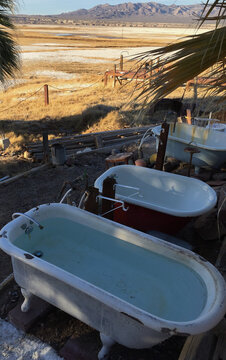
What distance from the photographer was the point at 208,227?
3812mm

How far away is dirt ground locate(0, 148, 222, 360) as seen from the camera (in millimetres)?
2479

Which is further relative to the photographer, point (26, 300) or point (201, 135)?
point (201, 135)

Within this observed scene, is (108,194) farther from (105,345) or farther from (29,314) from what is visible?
(105,345)

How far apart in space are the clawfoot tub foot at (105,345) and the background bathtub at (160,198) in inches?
63.0

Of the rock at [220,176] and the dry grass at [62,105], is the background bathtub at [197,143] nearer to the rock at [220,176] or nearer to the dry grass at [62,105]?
the rock at [220,176]

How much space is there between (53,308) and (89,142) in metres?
5.70

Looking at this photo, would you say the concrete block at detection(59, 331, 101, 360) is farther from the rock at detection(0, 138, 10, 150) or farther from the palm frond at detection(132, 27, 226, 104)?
the rock at detection(0, 138, 10, 150)

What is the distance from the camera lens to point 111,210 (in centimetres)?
367

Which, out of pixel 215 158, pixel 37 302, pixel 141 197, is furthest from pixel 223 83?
pixel 215 158

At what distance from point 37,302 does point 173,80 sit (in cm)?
232

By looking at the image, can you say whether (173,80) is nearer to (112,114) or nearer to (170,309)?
(170,309)

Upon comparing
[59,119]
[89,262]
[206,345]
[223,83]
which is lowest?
[59,119]

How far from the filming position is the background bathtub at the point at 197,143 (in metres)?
5.43

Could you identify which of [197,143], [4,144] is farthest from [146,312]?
[4,144]
